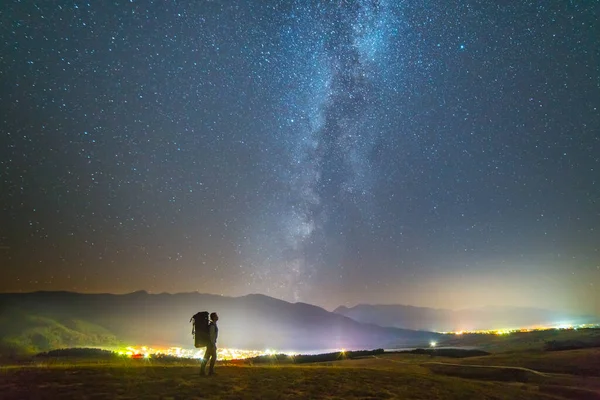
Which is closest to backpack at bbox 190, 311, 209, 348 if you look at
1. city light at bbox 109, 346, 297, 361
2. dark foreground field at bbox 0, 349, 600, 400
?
dark foreground field at bbox 0, 349, 600, 400

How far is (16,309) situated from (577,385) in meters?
215

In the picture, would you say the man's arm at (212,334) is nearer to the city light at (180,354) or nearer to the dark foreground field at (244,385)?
the dark foreground field at (244,385)

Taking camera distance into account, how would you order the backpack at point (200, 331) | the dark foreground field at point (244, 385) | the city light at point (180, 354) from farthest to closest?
1. the city light at point (180, 354)
2. the backpack at point (200, 331)
3. the dark foreground field at point (244, 385)

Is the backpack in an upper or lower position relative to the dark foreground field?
upper

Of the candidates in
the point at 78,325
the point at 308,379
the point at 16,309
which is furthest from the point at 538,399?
the point at 16,309

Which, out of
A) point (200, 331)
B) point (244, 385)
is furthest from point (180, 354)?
point (244, 385)

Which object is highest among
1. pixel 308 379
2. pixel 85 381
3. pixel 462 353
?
pixel 85 381

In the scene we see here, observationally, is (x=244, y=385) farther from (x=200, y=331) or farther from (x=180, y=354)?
(x=180, y=354)

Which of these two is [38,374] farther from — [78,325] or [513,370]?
[78,325]

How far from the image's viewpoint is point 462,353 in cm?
4922

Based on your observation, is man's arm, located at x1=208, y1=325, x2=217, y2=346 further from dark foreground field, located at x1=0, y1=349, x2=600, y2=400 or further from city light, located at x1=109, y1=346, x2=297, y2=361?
city light, located at x1=109, y1=346, x2=297, y2=361

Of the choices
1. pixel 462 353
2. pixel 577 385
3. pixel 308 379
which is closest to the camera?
pixel 308 379

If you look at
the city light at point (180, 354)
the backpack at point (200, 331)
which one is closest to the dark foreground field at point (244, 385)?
the backpack at point (200, 331)

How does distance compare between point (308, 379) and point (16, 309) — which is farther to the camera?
point (16, 309)
